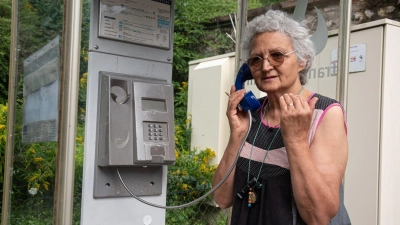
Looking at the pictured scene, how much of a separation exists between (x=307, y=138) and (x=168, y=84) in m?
0.79

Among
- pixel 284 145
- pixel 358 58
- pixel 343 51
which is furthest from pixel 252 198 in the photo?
pixel 358 58

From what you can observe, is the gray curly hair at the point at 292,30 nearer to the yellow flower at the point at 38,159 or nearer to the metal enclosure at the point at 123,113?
the metal enclosure at the point at 123,113

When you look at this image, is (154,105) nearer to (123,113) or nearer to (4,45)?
(123,113)

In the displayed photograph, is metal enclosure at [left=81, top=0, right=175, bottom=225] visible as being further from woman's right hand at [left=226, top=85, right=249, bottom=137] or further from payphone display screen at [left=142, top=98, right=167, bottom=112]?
woman's right hand at [left=226, top=85, right=249, bottom=137]

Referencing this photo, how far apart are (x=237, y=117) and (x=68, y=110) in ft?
2.06

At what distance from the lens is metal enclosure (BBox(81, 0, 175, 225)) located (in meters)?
2.03

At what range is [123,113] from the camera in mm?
2047

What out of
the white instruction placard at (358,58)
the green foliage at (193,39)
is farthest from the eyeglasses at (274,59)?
the green foliage at (193,39)

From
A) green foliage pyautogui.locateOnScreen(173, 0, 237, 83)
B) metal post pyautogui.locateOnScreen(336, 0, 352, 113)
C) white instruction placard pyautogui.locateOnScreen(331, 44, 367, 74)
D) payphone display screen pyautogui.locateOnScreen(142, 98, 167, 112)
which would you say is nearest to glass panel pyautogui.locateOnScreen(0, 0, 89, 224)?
payphone display screen pyautogui.locateOnScreen(142, 98, 167, 112)

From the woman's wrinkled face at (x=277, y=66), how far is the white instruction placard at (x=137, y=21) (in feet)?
1.82

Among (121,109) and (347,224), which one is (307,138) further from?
(121,109)

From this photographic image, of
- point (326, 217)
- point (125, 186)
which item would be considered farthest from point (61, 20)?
point (326, 217)

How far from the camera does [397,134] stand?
136 inches

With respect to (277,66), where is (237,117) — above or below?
below
